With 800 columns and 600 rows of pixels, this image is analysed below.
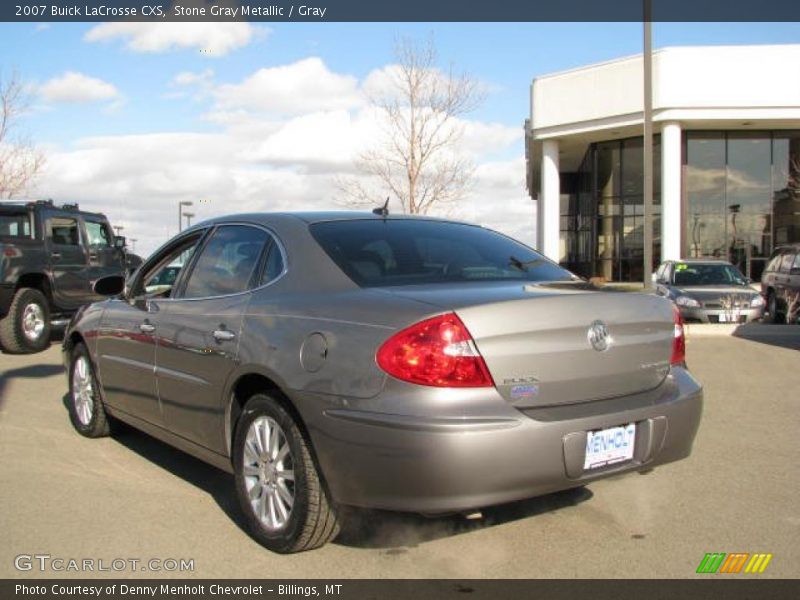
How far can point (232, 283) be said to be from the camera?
14.0 ft

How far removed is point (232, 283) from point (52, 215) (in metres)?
8.79

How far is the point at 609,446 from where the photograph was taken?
342 cm

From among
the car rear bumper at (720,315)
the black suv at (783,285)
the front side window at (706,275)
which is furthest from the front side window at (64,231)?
the black suv at (783,285)

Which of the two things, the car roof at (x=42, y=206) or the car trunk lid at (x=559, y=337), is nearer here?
the car trunk lid at (x=559, y=337)

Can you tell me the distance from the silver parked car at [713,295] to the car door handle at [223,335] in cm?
1007

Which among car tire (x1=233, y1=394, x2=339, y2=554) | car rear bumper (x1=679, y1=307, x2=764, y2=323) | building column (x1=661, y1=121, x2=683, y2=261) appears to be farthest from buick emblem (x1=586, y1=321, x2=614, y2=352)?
building column (x1=661, y1=121, x2=683, y2=261)

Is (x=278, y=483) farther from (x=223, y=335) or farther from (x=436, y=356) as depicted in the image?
(x=436, y=356)

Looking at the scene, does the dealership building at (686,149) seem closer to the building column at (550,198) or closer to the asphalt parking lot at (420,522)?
the building column at (550,198)

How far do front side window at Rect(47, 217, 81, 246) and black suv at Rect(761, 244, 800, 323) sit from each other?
40.6 ft

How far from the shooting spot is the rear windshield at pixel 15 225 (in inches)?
446

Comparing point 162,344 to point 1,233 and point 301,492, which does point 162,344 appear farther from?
point 1,233

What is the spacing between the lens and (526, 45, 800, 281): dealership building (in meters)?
25.1

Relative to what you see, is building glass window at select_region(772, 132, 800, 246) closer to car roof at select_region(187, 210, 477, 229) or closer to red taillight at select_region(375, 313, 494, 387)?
car roof at select_region(187, 210, 477, 229)

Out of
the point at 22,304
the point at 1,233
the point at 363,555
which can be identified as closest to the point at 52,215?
the point at 1,233
